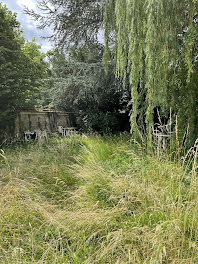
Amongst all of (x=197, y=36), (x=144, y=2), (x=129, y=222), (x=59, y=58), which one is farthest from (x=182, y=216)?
(x=59, y=58)

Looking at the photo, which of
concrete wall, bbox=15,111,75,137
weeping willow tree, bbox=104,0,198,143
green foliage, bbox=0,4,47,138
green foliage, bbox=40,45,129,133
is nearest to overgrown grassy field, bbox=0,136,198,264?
weeping willow tree, bbox=104,0,198,143

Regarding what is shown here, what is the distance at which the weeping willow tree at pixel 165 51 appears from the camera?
2318mm

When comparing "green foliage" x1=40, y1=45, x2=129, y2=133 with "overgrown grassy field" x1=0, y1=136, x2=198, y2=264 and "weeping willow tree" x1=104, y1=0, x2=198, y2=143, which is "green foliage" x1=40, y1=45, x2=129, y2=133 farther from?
"overgrown grassy field" x1=0, y1=136, x2=198, y2=264

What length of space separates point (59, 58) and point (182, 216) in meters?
7.39

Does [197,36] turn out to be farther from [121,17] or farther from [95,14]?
[95,14]

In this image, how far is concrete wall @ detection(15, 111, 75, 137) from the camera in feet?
23.9

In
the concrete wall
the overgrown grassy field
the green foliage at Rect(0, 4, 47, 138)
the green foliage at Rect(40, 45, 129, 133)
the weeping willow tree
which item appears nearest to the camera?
the overgrown grassy field

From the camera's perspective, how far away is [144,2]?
2461mm

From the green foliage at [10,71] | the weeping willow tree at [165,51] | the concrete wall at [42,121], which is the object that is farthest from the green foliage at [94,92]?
the weeping willow tree at [165,51]

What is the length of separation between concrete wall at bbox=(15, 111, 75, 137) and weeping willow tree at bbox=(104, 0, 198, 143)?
225 inches

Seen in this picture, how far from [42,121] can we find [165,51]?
6.76 meters

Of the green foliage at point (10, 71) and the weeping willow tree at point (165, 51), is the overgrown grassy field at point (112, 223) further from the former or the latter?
the green foliage at point (10, 71)

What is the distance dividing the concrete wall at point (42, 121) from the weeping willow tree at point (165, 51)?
571 centimetres

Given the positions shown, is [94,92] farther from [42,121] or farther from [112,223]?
[112,223]
